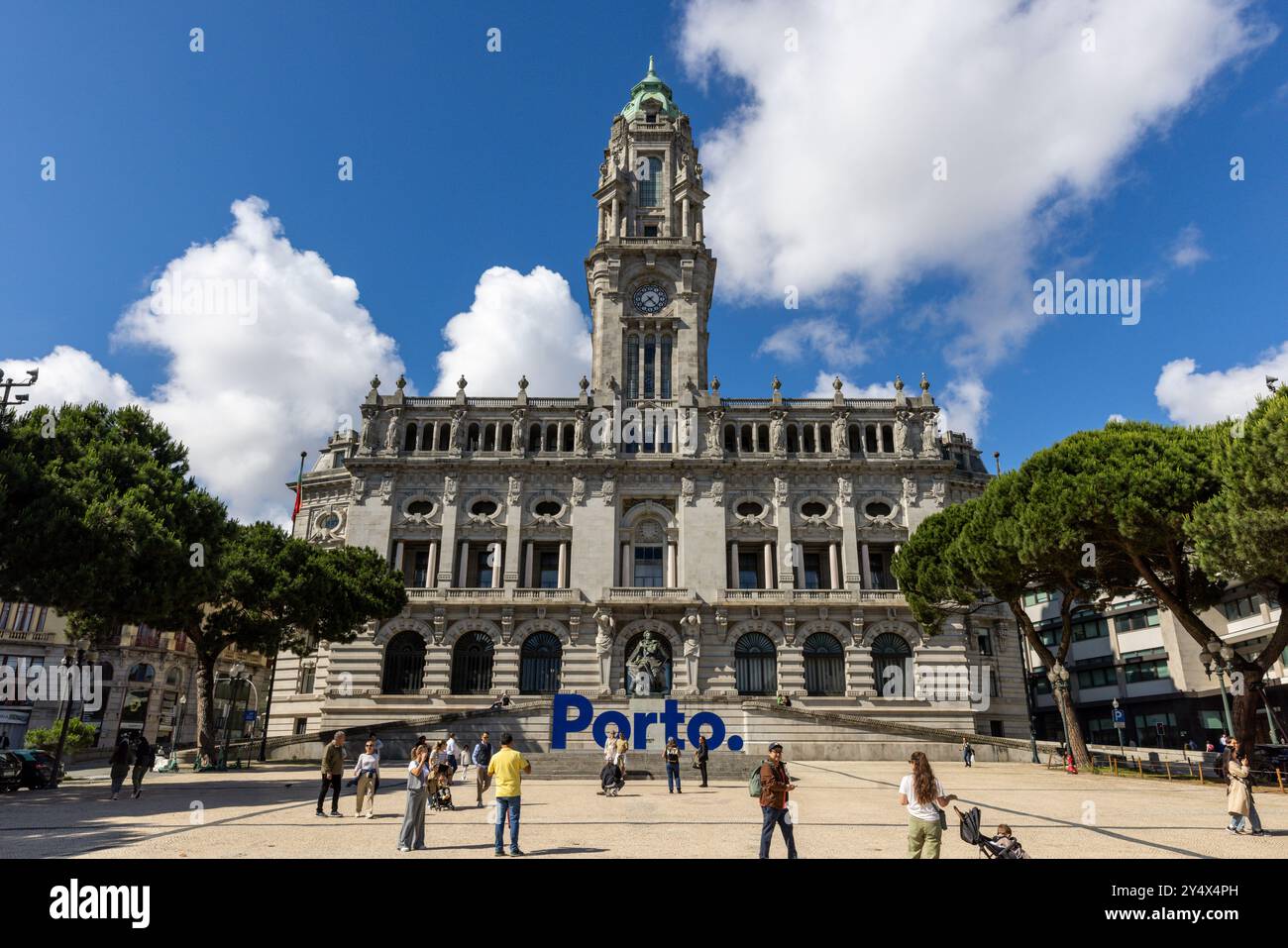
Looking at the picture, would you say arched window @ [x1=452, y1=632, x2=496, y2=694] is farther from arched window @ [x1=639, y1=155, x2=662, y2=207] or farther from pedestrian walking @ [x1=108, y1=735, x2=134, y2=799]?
arched window @ [x1=639, y1=155, x2=662, y2=207]

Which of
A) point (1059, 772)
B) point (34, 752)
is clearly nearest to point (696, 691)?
point (1059, 772)

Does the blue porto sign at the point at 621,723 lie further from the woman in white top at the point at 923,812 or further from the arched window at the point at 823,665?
the woman in white top at the point at 923,812

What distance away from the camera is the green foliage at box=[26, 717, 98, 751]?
1829 inches

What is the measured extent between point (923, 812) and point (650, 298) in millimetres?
54891

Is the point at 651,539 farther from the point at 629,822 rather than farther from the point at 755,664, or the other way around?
the point at 629,822

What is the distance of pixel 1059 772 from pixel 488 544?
121 feet

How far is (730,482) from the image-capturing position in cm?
5600

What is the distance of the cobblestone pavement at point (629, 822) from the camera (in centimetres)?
1454

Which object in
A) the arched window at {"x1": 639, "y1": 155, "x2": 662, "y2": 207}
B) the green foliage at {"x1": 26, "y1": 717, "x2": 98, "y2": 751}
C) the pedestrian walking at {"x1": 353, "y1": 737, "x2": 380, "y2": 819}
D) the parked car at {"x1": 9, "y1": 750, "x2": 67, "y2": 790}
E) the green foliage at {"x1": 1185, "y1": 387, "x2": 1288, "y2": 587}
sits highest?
the arched window at {"x1": 639, "y1": 155, "x2": 662, "y2": 207}

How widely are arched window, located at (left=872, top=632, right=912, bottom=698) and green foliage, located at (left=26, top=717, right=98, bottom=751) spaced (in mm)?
48996

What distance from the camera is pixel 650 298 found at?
62.6 meters

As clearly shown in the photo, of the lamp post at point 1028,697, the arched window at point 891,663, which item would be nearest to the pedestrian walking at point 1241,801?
the lamp post at point 1028,697

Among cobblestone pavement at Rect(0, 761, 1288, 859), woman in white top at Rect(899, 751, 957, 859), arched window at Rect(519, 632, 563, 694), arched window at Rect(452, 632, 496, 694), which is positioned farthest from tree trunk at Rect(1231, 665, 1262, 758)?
arched window at Rect(452, 632, 496, 694)
